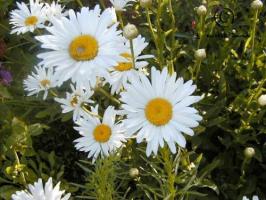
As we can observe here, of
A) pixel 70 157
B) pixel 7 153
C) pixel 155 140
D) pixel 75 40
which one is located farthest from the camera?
pixel 70 157

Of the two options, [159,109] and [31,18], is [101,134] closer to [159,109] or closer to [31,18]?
[159,109]

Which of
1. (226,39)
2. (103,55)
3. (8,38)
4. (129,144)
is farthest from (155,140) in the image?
(8,38)

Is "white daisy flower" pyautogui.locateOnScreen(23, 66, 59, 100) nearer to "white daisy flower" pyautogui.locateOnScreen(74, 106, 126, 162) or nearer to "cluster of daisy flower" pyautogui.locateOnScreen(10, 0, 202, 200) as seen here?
"white daisy flower" pyautogui.locateOnScreen(74, 106, 126, 162)

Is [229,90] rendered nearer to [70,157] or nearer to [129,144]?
[129,144]

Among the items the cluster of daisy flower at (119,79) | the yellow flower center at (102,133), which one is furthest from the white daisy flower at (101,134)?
the cluster of daisy flower at (119,79)

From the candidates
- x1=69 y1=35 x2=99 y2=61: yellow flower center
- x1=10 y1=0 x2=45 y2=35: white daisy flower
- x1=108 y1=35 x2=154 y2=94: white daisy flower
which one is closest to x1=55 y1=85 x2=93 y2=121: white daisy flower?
x1=108 y1=35 x2=154 y2=94: white daisy flower
